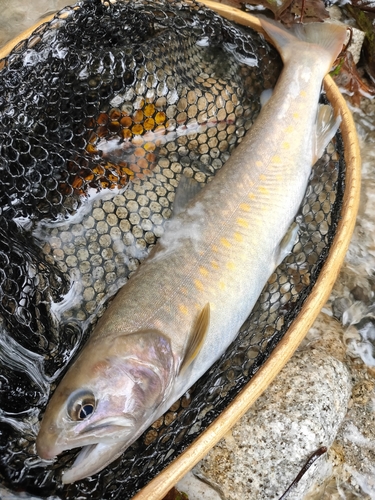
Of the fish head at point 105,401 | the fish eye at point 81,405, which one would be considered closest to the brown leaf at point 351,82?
the fish head at point 105,401

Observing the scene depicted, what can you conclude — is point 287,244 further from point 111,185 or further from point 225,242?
point 111,185

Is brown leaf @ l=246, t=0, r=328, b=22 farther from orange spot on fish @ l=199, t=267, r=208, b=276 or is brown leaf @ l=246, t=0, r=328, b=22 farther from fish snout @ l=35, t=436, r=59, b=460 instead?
fish snout @ l=35, t=436, r=59, b=460

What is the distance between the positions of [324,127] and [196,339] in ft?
4.75

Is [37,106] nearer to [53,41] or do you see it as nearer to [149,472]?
[53,41]

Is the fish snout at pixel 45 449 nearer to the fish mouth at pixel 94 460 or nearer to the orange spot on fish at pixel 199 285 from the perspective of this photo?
the fish mouth at pixel 94 460

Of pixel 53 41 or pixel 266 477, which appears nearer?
pixel 266 477

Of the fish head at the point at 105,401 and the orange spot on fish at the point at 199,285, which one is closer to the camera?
the fish head at the point at 105,401

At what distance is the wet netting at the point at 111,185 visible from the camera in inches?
89.0

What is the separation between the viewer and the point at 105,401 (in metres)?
1.89

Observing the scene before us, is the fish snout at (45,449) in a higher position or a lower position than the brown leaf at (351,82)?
higher

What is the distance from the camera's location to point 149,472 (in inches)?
84.6

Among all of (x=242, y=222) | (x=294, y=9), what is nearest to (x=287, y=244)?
(x=242, y=222)

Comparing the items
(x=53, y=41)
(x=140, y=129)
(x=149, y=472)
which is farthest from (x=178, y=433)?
(x=53, y=41)

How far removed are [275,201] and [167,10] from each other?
1.37 m
